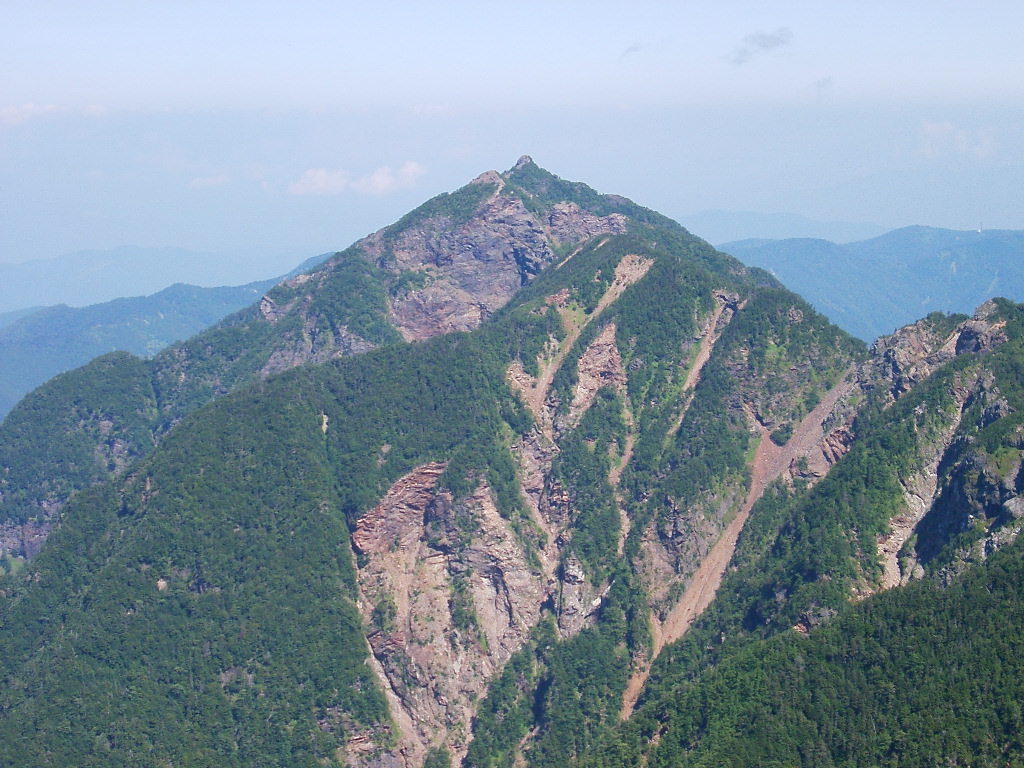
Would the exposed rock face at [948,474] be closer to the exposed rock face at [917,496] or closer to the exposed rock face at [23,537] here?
the exposed rock face at [917,496]

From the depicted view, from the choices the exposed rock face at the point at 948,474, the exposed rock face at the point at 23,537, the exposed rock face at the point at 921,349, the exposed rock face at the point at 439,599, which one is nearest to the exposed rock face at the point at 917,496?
the exposed rock face at the point at 948,474

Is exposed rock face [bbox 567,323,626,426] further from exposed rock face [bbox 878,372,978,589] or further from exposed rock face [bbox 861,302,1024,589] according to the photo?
exposed rock face [bbox 878,372,978,589]

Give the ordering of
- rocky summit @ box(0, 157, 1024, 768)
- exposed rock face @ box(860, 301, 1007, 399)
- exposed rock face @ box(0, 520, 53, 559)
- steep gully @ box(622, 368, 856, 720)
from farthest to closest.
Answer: exposed rock face @ box(0, 520, 53, 559), exposed rock face @ box(860, 301, 1007, 399), steep gully @ box(622, 368, 856, 720), rocky summit @ box(0, 157, 1024, 768)

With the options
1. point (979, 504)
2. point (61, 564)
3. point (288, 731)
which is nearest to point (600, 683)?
point (288, 731)

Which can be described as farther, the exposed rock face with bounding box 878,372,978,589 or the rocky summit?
the exposed rock face with bounding box 878,372,978,589

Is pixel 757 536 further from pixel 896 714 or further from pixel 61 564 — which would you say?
pixel 61 564

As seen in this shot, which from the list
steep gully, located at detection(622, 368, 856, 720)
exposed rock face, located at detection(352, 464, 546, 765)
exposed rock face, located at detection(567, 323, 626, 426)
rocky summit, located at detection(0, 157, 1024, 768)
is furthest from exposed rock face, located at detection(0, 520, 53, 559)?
steep gully, located at detection(622, 368, 856, 720)

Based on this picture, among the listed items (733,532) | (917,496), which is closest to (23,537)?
(733,532)
